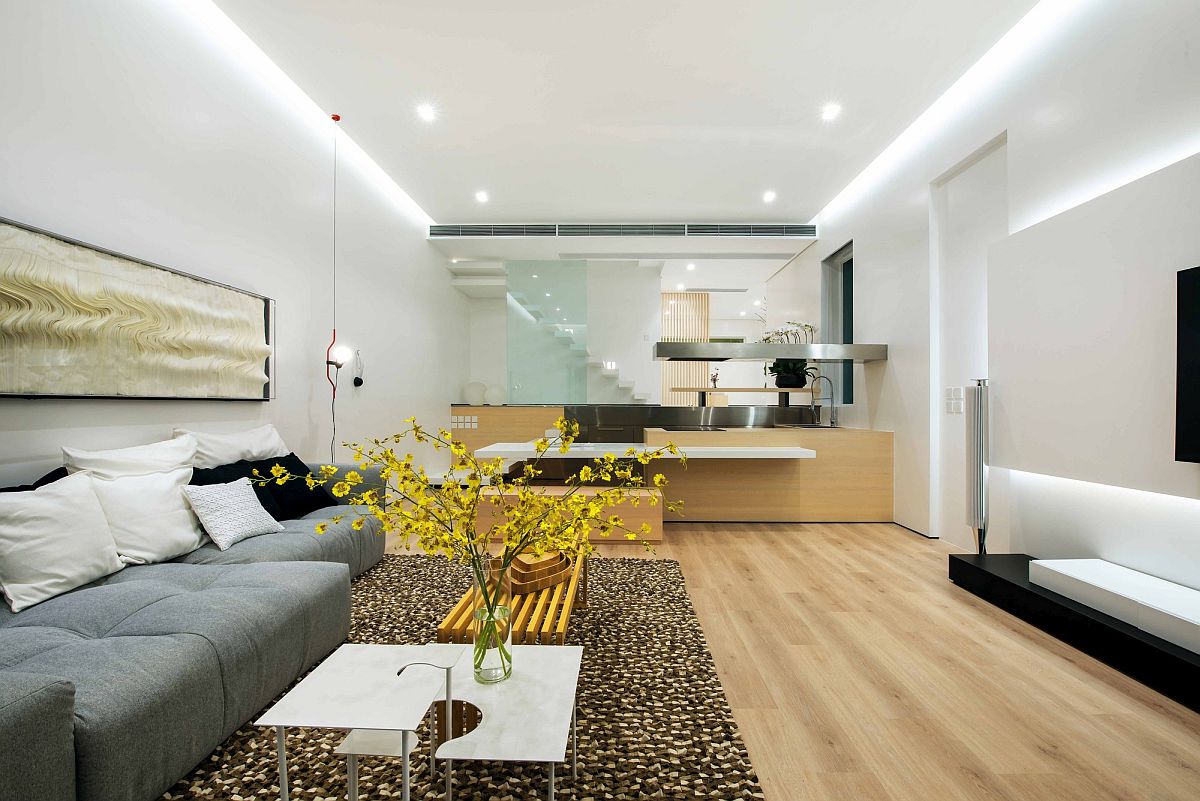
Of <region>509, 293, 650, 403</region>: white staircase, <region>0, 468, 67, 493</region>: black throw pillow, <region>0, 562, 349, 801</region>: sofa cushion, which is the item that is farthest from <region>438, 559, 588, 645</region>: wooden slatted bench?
<region>509, 293, 650, 403</region>: white staircase

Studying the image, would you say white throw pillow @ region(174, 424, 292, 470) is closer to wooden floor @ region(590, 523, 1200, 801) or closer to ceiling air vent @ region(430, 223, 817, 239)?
wooden floor @ region(590, 523, 1200, 801)

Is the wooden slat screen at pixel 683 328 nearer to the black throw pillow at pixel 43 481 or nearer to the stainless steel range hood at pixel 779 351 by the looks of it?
the stainless steel range hood at pixel 779 351

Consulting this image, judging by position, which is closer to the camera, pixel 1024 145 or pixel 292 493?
pixel 292 493

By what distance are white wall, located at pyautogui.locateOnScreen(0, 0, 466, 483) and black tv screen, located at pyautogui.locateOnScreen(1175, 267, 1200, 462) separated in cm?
432

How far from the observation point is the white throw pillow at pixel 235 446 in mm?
2787

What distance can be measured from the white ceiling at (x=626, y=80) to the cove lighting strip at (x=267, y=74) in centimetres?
16

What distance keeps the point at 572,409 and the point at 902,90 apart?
3990 mm

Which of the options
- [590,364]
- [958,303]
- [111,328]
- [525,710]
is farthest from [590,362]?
[525,710]

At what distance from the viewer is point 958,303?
381cm

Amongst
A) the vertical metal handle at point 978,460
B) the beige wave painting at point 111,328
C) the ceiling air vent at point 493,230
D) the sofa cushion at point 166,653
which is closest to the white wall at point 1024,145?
the vertical metal handle at point 978,460

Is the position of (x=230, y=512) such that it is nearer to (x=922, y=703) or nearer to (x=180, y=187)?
(x=180, y=187)

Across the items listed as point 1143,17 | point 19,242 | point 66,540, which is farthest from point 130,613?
point 1143,17

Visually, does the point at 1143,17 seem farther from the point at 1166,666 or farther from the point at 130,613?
the point at 130,613

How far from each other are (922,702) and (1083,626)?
0.93 meters
